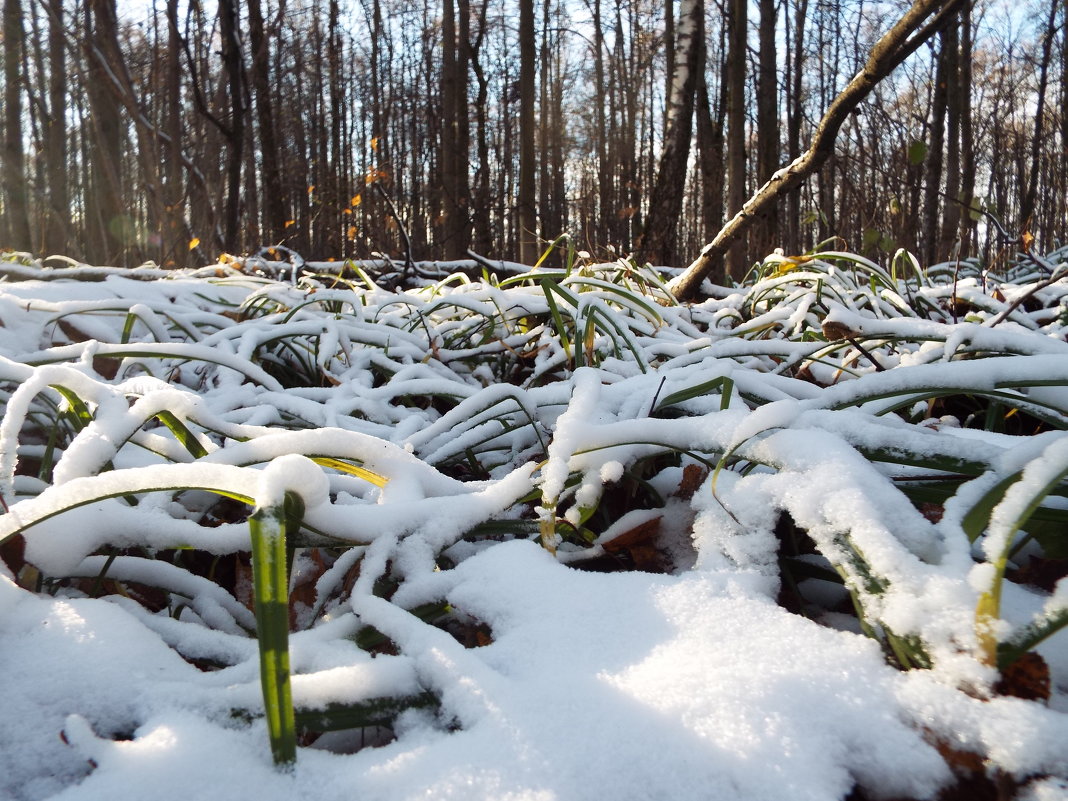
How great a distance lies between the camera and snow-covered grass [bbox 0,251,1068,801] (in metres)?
0.37

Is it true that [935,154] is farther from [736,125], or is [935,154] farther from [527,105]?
[527,105]

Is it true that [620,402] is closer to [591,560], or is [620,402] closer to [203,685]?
[591,560]

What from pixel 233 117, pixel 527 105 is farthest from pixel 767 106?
pixel 233 117

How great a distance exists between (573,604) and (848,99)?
1.64m

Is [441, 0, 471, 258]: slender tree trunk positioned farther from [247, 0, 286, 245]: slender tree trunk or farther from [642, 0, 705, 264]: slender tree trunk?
[642, 0, 705, 264]: slender tree trunk

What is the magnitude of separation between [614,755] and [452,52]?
10.2 metres

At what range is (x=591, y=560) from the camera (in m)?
0.68

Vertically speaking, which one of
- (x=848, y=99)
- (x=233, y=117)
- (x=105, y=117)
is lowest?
(x=848, y=99)

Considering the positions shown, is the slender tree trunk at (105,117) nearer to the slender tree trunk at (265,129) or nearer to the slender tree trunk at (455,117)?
the slender tree trunk at (265,129)

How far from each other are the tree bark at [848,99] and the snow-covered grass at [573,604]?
1035mm

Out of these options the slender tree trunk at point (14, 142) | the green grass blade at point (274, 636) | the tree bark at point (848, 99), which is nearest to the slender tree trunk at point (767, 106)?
the tree bark at point (848, 99)

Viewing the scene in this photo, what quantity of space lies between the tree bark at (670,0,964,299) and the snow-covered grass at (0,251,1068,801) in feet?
3.40

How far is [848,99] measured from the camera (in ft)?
5.54

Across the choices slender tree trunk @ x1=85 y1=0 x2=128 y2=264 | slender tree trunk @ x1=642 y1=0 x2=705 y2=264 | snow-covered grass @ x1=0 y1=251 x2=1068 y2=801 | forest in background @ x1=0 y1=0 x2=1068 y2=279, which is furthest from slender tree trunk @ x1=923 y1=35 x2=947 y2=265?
snow-covered grass @ x1=0 y1=251 x2=1068 y2=801
